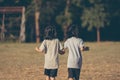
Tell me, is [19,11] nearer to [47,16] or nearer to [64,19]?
[47,16]

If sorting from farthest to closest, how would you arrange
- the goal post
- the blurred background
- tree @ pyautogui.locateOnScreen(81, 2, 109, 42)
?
tree @ pyautogui.locateOnScreen(81, 2, 109, 42) → the blurred background → the goal post

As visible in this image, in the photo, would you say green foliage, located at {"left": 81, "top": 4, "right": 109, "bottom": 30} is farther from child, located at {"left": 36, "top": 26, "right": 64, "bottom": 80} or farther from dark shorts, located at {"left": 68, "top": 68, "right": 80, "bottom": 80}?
dark shorts, located at {"left": 68, "top": 68, "right": 80, "bottom": 80}

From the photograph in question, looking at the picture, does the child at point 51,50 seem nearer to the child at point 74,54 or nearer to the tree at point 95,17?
the child at point 74,54

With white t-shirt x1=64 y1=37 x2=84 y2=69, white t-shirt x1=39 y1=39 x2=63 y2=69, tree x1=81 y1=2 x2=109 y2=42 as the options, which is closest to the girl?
white t-shirt x1=64 y1=37 x2=84 y2=69

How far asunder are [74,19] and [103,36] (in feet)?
15.0

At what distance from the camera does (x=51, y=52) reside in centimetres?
959

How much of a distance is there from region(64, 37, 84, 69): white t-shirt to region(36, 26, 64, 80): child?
0.27 metres

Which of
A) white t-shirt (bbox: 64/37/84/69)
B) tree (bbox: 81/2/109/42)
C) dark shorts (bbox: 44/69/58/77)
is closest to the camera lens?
white t-shirt (bbox: 64/37/84/69)

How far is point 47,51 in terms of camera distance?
9.63 m

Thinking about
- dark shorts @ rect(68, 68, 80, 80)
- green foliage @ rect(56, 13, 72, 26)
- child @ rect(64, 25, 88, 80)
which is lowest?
dark shorts @ rect(68, 68, 80, 80)

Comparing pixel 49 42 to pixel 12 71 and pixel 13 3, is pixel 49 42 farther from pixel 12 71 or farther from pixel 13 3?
pixel 13 3

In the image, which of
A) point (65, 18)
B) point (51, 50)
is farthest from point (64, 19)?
point (51, 50)

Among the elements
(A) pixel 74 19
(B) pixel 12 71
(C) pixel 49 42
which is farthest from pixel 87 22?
(C) pixel 49 42

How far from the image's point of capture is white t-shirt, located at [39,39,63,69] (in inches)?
375
